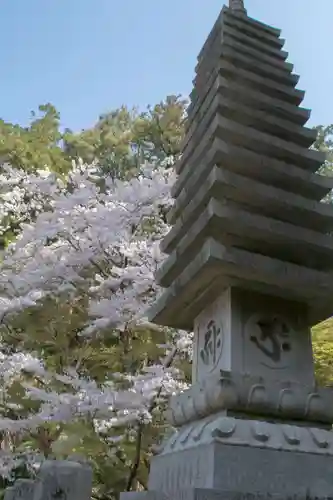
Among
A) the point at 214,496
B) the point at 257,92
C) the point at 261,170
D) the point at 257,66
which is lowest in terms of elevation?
the point at 214,496

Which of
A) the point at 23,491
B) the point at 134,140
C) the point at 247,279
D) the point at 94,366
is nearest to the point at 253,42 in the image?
the point at 247,279

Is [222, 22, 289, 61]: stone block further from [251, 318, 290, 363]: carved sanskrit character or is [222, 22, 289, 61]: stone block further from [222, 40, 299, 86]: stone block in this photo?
[251, 318, 290, 363]: carved sanskrit character

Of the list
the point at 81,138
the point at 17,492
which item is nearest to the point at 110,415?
the point at 17,492

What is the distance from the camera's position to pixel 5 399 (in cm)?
746

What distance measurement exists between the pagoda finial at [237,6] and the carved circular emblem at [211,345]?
3.71 meters

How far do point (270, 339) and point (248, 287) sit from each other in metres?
0.45

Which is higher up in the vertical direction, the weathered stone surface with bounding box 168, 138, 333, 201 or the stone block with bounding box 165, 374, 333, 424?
the weathered stone surface with bounding box 168, 138, 333, 201

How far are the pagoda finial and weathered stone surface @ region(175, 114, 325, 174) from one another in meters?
1.87

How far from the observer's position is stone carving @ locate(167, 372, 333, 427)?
11.7 feet

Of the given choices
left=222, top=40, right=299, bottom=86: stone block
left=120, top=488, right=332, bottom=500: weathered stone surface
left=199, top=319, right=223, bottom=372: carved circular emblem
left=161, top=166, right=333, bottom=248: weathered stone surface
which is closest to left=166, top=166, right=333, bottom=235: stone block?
left=161, top=166, right=333, bottom=248: weathered stone surface

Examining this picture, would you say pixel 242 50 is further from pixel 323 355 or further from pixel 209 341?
pixel 323 355

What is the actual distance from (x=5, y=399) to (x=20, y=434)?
0.55 m

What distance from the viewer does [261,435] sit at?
3.39 metres

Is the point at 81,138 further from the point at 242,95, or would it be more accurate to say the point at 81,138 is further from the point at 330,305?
the point at 330,305
